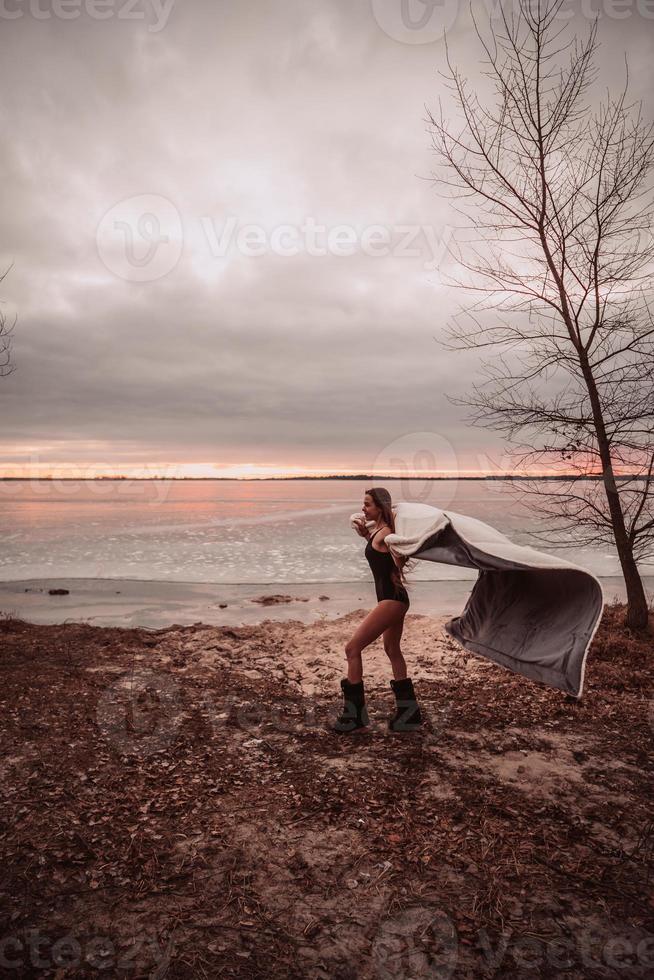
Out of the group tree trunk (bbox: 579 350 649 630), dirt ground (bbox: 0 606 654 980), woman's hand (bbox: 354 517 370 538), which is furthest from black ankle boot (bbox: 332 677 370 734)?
tree trunk (bbox: 579 350 649 630)

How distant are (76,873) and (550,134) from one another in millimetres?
10785

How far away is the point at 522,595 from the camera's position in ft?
17.3

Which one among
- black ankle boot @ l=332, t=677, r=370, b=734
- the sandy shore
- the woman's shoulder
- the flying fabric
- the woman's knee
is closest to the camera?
the flying fabric

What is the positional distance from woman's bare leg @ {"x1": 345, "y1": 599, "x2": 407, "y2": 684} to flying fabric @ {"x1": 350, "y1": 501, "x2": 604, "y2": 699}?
2.67ft

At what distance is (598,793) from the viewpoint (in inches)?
187

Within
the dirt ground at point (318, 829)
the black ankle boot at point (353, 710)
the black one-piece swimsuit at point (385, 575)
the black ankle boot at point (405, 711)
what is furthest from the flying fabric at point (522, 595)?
the black ankle boot at point (353, 710)

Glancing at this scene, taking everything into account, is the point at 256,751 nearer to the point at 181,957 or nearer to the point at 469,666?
the point at 181,957

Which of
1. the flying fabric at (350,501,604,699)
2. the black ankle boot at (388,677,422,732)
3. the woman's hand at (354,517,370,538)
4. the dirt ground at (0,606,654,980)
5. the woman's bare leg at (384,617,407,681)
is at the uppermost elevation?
the woman's hand at (354,517,370,538)

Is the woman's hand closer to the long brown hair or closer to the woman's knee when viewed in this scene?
the long brown hair

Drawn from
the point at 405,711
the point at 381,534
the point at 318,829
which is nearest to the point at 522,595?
the point at 381,534

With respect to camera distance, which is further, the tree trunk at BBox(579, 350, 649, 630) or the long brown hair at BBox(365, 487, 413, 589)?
the tree trunk at BBox(579, 350, 649, 630)

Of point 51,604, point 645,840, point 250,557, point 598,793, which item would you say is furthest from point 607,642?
point 250,557

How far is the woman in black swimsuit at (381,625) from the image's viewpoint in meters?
5.56

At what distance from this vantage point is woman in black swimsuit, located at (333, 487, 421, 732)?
18.2ft
